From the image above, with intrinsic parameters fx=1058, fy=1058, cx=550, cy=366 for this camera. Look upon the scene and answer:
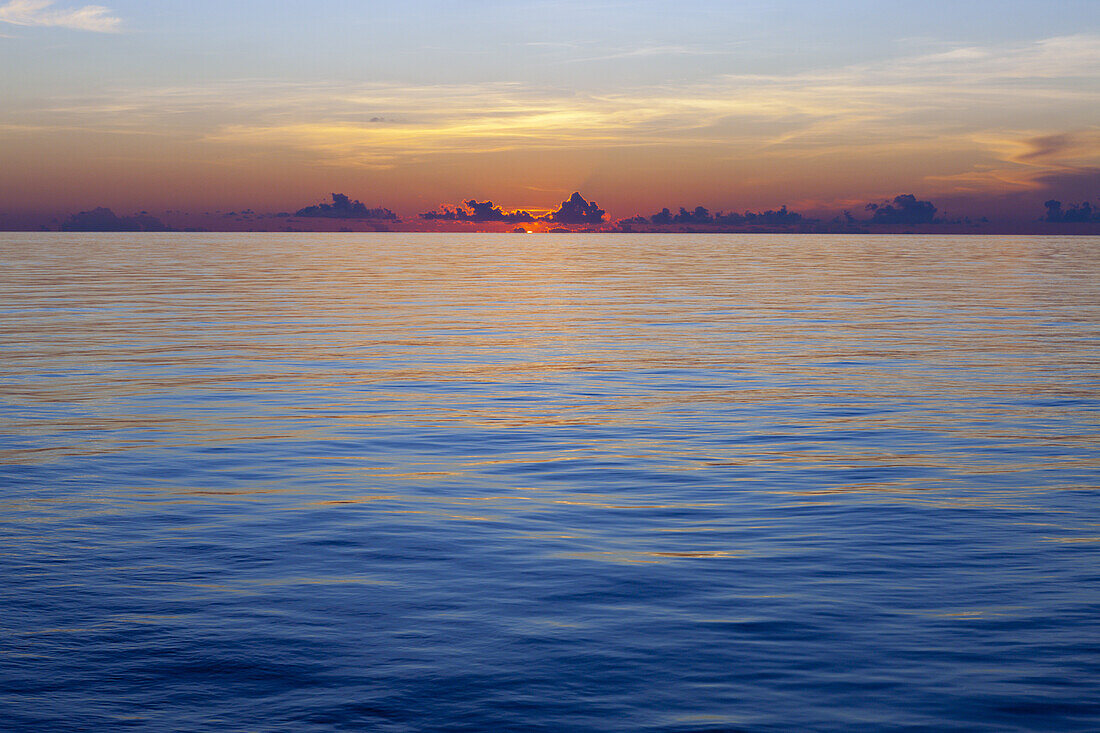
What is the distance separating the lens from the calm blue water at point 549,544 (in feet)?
25.2

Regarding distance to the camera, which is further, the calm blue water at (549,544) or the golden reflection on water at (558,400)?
the golden reflection on water at (558,400)

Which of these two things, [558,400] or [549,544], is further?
[558,400]

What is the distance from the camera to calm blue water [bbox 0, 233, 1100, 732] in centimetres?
767

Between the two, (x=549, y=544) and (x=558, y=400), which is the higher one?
(x=558, y=400)

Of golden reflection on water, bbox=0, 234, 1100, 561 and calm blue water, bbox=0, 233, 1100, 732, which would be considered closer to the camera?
calm blue water, bbox=0, 233, 1100, 732

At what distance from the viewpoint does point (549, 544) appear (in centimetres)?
1161

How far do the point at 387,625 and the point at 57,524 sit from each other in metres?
5.42

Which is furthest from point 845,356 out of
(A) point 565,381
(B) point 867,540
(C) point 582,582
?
(C) point 582,582

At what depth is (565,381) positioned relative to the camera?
25.4 metres

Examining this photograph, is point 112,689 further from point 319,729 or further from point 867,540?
point 867,540

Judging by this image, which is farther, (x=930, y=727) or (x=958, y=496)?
(x=958, y=496)

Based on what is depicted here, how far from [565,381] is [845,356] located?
29.1ft

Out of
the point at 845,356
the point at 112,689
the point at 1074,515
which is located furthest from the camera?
the point at 845,356

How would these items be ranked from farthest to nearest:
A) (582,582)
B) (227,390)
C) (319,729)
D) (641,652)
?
(227,390) → (582,582) → (641,652) → (319,729)
